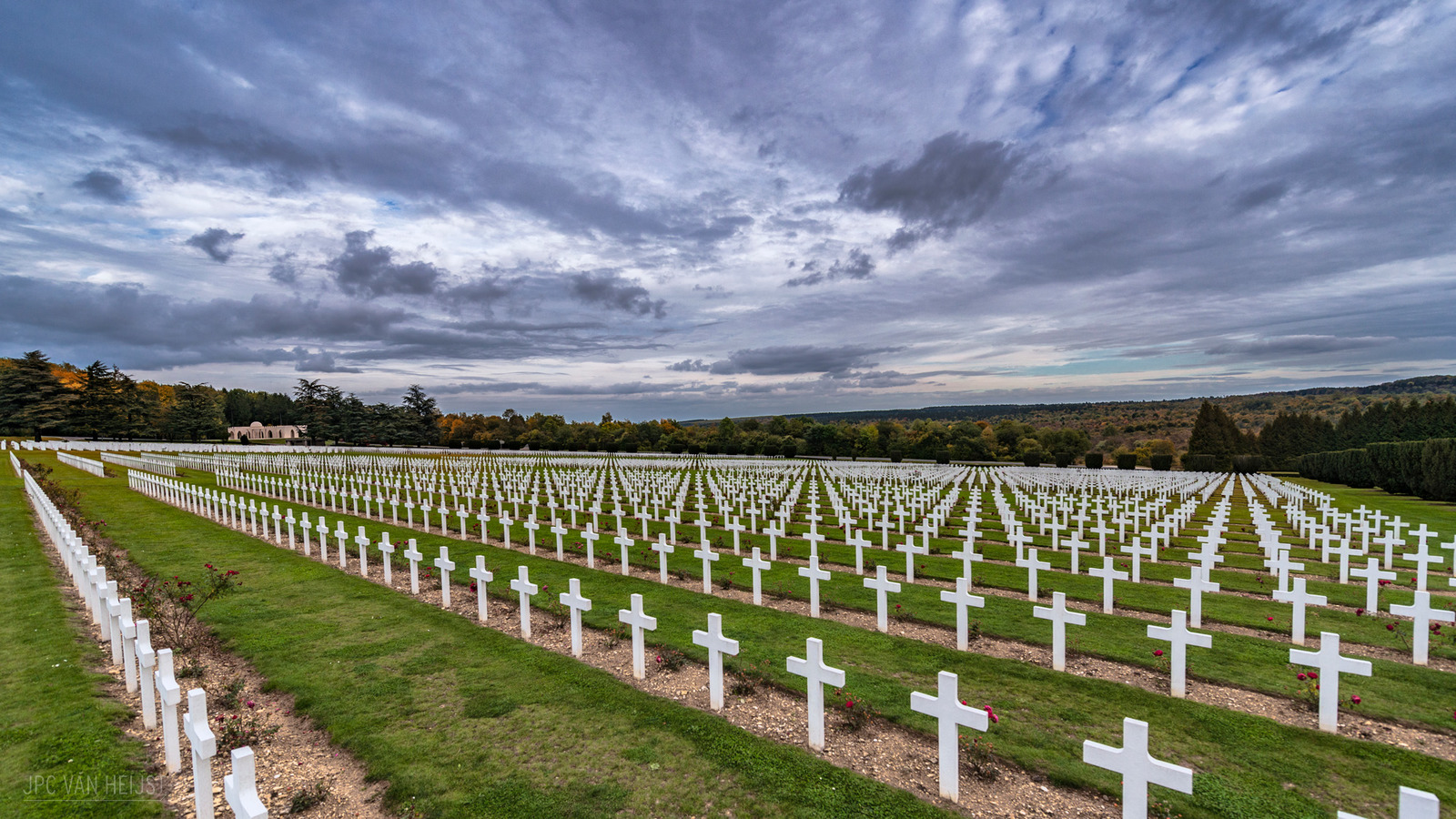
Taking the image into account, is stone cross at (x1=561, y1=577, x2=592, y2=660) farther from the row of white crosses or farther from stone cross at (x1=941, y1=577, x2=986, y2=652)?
stone cross at (x1=941, y1=577, x2=986, y2=652)

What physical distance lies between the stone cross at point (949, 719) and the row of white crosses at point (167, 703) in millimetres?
3325

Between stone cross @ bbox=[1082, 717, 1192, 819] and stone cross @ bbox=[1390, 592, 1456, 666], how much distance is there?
204 inches

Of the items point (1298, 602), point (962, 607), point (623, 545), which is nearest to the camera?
point (962, 607)

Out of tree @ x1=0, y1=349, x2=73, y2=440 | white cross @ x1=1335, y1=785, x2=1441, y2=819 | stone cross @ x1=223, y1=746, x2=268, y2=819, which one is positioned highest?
tree @ x1=0, y1=349, x2=73, y2=440

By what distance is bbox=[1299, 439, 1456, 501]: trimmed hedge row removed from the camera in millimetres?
22922

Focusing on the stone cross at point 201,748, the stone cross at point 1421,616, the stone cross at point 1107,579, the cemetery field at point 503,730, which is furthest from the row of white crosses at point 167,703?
the stone cross at point 1421,616

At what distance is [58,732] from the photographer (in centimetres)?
446

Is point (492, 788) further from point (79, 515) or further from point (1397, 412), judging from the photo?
point (1397, 412)

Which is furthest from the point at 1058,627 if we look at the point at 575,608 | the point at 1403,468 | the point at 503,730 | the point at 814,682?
the point at 1403,468

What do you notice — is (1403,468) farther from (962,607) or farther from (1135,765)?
(1135,765)

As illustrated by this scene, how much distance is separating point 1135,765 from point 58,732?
708cm

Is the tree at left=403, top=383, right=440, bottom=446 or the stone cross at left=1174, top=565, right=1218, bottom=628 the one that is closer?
the stone cross at left=1174, top=565, right=1218, bottom=628

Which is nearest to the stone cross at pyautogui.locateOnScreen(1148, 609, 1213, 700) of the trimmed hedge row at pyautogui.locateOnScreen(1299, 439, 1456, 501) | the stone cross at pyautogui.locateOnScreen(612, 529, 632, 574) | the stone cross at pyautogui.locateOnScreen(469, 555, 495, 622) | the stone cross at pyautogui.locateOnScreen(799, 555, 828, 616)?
the stone cross at pyautogui.locateOnScreen(799, 555, 828, 616)

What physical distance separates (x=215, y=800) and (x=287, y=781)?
37cm
